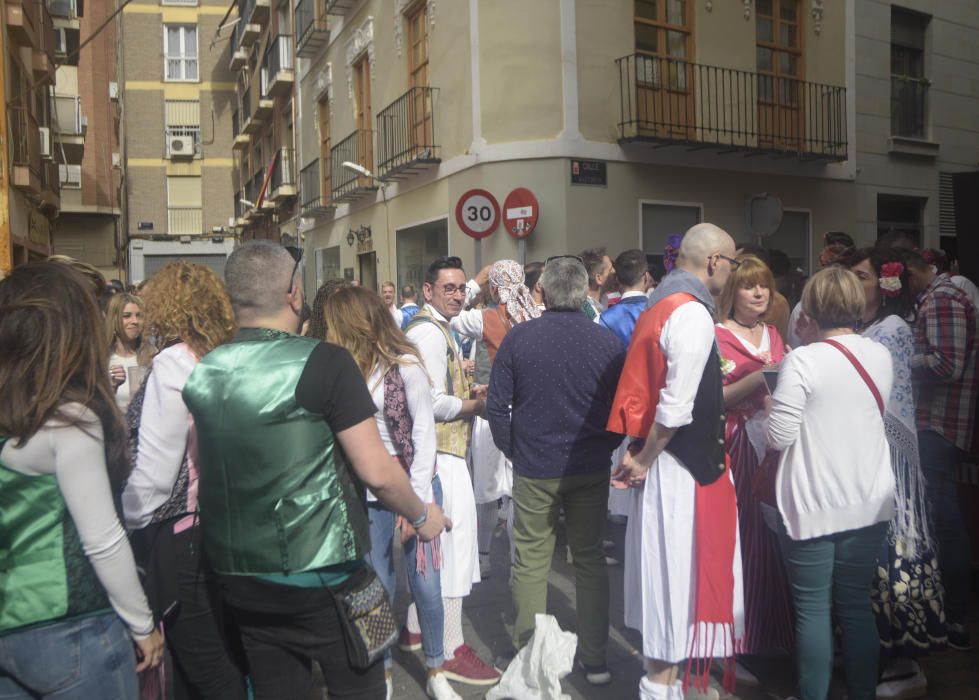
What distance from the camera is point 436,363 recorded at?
419 centimetres

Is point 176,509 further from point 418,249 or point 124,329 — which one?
point 418,249

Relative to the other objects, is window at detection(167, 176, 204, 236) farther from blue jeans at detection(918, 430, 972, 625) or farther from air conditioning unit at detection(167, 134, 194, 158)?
blue jeans at detection(918, 430, 972, 625)

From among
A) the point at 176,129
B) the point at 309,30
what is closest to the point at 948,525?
the point at 309,30

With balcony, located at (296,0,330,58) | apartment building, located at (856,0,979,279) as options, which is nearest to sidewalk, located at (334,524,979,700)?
apartment building, located at (856,0,979,279)

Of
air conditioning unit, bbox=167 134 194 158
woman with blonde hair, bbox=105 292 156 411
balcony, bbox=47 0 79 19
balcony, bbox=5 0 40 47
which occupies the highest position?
balcony, bbox=47 0 79 19

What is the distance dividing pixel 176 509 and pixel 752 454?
2661 millimetres

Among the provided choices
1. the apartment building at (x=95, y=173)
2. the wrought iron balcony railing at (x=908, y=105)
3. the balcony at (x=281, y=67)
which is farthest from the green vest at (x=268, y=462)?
the apartment building at (x=95, y=173)

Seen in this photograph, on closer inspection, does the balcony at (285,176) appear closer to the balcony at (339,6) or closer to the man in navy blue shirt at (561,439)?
the balcony at (339,6)

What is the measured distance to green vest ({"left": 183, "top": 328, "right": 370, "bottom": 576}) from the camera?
2.37m

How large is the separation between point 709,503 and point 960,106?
53.3ft

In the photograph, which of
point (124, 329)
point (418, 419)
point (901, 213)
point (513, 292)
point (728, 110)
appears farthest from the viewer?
point (901, 213)

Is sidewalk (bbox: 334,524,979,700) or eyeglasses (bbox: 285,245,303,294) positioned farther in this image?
sidewalk (bbox: 334,524,979,700)

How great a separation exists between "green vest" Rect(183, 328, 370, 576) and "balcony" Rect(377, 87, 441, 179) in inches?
494

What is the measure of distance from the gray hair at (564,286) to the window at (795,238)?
1151cm
